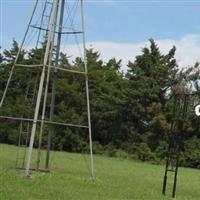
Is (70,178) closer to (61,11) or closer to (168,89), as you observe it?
(61,11)

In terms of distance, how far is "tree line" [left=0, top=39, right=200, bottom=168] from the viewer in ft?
161

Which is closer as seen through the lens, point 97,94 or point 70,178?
point 70,178

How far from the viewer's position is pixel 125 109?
166 feet

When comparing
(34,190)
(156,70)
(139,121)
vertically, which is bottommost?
(34,190)

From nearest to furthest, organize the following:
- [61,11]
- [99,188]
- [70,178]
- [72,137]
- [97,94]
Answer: [99,188], [70,178], [61,11], [72,137], [97,94]

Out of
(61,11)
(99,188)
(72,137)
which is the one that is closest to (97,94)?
(72,137)

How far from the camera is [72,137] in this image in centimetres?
4975

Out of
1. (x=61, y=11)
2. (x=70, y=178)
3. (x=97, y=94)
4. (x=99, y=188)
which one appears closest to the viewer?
(x=99, y=188)

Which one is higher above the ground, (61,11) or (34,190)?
(61,11)

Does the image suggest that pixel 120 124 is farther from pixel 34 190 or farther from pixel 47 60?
pixel 34 190

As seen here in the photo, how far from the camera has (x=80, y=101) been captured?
2069 inches

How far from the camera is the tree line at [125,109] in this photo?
161 feet

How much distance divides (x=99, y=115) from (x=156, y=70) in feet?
20.0

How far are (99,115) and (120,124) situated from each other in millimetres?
1933
